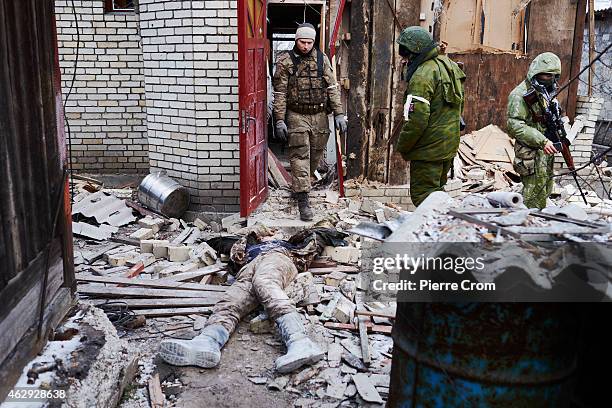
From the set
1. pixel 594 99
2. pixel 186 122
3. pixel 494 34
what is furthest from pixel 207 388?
pixel 594 99

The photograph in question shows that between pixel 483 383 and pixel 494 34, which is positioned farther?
pixel 494 34

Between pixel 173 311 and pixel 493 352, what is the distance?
9.44 ft

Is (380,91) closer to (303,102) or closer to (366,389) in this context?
(303,102)

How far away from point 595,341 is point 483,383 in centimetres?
75

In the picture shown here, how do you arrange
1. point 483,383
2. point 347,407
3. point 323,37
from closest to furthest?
point 483,383, point 347,407, point 323,37

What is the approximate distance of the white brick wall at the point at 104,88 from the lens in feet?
26.0

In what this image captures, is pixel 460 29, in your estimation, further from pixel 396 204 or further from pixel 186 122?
pixel 186 122

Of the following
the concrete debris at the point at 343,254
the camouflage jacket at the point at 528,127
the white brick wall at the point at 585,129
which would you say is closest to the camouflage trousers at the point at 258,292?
the concrete debris at the point at 343,254

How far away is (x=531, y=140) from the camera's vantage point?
5754 millimetres

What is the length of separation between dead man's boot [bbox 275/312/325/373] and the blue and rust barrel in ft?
4.06

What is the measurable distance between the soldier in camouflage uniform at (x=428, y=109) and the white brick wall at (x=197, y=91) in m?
2.24

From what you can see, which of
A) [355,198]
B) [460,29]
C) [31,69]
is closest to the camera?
[31,69]

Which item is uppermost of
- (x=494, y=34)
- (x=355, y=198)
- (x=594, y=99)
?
(x=494, y=34)

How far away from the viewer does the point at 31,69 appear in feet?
9.61
